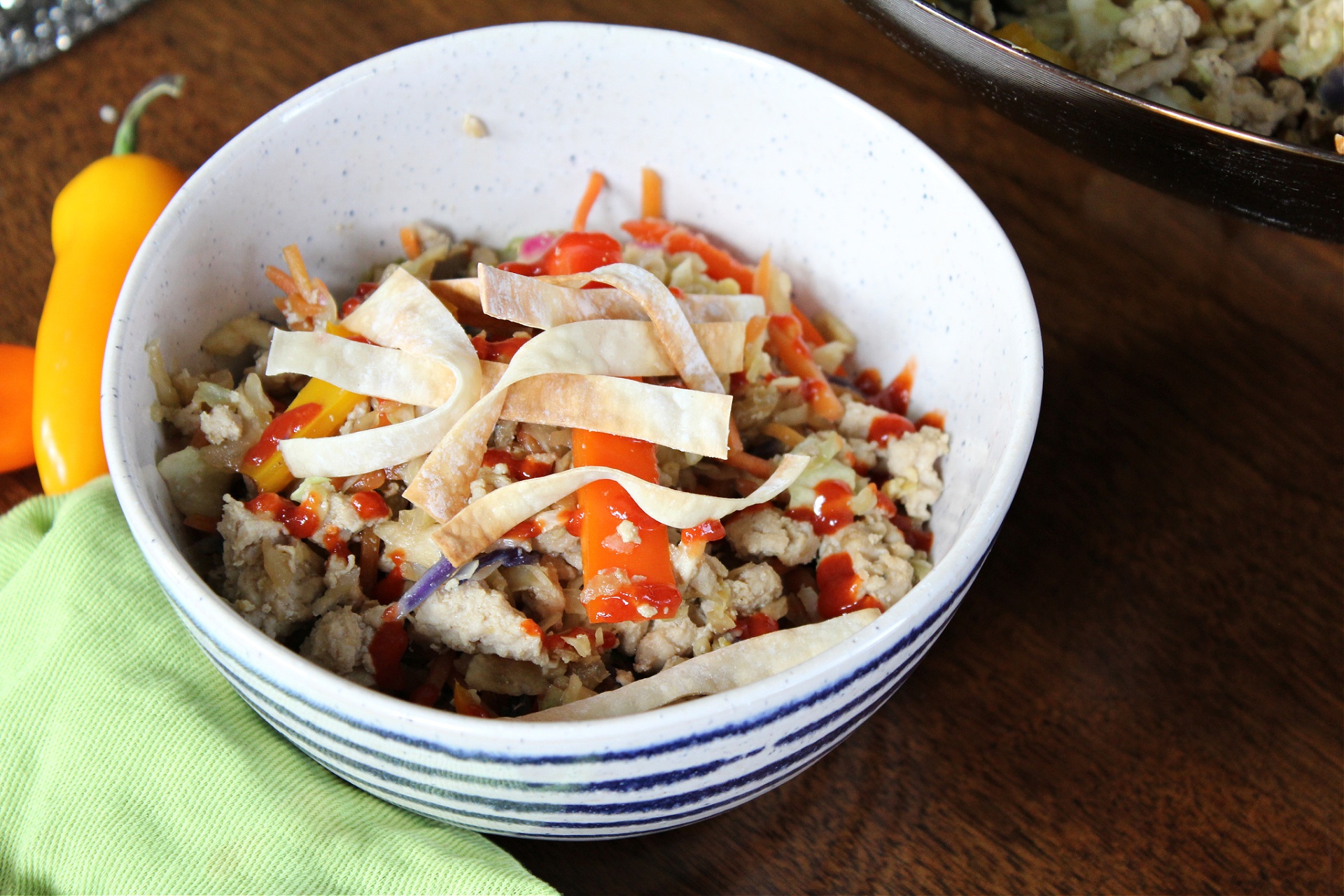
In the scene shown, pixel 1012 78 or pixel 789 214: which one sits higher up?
pixel 1012 78

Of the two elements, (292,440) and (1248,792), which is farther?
(1248,792)

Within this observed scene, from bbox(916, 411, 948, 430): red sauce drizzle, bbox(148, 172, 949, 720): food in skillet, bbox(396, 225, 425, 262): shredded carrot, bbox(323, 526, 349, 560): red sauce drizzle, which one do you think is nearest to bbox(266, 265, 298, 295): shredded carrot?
bbox(148, 172, 949, 720): food in skillet

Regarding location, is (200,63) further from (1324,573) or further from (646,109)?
(1324,573)

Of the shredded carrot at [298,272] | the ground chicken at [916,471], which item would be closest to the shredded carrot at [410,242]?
the shredded carrot at [298,272]

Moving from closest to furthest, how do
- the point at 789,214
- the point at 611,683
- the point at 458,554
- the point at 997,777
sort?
the point at 458,554 → the point at 611,683 → the point at 997,777 → the point at 789,214

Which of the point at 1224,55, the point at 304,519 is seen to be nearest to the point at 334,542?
the point at 304,519

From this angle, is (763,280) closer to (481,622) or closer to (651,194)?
(651,194)

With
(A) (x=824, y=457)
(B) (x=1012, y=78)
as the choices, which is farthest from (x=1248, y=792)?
(B) (x=1012, y=78)

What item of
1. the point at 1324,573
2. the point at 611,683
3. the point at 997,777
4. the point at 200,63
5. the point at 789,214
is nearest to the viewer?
the point at 611,683
